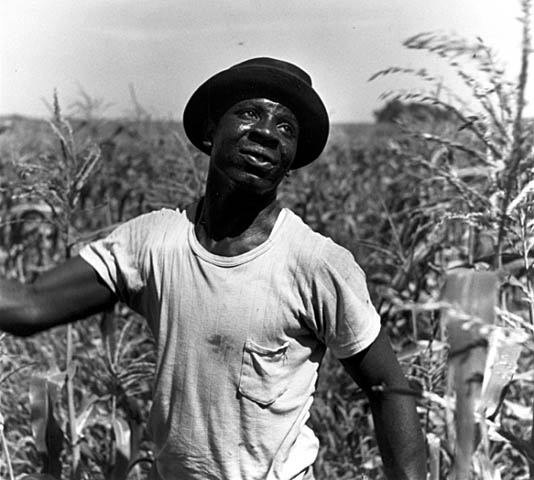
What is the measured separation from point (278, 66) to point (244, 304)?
0.45 metres

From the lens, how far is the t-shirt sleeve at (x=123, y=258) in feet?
6.28

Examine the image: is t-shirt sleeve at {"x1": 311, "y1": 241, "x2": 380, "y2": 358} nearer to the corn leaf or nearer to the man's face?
the man's face

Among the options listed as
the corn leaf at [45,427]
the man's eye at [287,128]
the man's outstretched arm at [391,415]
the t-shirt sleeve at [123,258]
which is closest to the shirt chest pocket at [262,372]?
the man's outstretched arm at [391,415]

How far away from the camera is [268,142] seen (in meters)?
1.79

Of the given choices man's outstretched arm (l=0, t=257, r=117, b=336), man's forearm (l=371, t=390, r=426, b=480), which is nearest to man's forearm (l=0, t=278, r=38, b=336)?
man's outstretched arm (l=0, t=257, r=117, b=336)

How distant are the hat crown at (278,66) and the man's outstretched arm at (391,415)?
1.63 feet

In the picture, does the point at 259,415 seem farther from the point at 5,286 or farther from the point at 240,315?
the point at 5,286

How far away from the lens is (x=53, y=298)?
1.89 m

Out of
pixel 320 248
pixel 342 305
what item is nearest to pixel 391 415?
pixel 342 305

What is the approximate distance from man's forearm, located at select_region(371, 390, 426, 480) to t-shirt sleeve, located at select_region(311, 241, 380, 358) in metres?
0.11

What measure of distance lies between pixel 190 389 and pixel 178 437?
10cm

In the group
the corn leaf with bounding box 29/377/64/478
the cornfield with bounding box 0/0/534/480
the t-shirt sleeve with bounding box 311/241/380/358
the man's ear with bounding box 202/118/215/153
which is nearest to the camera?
the cornfield with bounding box 0/0/534/480

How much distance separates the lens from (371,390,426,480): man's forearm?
175 centimetres

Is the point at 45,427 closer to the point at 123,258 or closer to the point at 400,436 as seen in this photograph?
the point at 123,258
